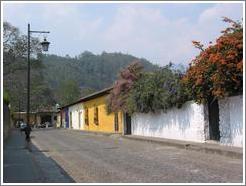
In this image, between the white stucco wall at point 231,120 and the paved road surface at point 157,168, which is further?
the white stucco wall at point 231,120

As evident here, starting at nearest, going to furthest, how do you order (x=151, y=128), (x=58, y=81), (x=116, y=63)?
(x=151, y=128) → (x=116, y=63) → (x=58, y=81)

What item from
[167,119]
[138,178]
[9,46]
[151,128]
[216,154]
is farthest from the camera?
[9,46]

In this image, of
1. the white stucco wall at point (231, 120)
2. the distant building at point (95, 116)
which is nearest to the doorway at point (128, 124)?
the distant building at point (95, 116)

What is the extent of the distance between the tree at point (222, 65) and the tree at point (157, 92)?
4.47 m

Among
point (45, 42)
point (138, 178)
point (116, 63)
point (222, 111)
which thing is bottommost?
point (138, 178)

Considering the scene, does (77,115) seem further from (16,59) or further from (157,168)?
(157,168)

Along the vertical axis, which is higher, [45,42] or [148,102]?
[45,42]

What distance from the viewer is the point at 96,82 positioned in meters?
121

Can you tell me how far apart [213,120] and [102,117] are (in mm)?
24831

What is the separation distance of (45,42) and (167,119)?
767 centimetres

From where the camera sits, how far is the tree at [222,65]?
17.2 m

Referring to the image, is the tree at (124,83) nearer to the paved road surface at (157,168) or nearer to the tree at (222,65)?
the tree at (222,65)

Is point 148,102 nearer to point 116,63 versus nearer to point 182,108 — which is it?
point 182,108

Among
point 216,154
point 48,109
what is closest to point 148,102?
point 216,154
